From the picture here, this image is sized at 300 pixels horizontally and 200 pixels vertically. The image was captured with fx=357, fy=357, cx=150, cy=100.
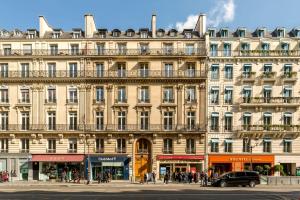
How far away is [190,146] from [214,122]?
15.3 ft

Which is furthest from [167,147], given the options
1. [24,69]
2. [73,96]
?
[24,69]

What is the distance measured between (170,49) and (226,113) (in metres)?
11.5

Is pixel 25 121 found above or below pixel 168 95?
below

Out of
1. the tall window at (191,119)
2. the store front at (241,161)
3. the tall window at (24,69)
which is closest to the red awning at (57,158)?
the tall window at (24,69)

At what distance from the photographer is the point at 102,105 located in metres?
48.1

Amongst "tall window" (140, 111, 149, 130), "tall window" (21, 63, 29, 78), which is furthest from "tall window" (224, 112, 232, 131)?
"tall window" (21, 63, 29, 78)

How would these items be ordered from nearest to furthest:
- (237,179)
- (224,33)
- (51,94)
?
1. (237,179)
2. (51,94)
3. (224,33)

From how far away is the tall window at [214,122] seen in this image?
158ft

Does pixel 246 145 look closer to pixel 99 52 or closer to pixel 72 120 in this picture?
pixel 99 52

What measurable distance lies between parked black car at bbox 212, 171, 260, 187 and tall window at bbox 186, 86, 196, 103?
13370 millimetres

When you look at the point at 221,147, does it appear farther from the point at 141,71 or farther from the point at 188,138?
the point at 141,71

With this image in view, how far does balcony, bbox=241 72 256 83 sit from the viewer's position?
158 ft

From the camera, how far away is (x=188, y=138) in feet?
156

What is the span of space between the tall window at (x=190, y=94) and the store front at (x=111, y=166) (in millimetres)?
A: 11311
